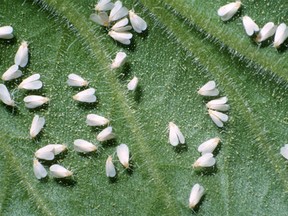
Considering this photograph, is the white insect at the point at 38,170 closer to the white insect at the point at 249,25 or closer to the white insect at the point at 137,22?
the white insect at the point at 137,22

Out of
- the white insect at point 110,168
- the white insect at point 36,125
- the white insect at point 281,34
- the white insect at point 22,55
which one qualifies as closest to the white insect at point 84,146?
the white insect at point 110,168

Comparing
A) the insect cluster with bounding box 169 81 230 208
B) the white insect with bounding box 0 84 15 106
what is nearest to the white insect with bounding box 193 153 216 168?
the insect cluster with bounding box 169 81 230 208

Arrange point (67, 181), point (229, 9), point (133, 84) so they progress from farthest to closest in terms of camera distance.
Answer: point (67, 181)
point (133, 84)
point (229, 9)

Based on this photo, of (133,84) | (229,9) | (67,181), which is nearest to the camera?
(229,9)

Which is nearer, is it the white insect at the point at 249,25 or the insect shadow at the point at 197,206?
the white insect at the point at 249,25

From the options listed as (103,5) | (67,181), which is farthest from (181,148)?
(103,5)

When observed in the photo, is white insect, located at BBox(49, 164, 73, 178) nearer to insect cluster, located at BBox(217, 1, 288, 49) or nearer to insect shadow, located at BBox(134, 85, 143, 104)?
insect shadow, located at BBox(134, 85, 143, 104)

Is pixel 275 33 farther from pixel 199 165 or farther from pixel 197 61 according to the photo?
pixel 199 165

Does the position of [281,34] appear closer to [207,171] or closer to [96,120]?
[207,171]
